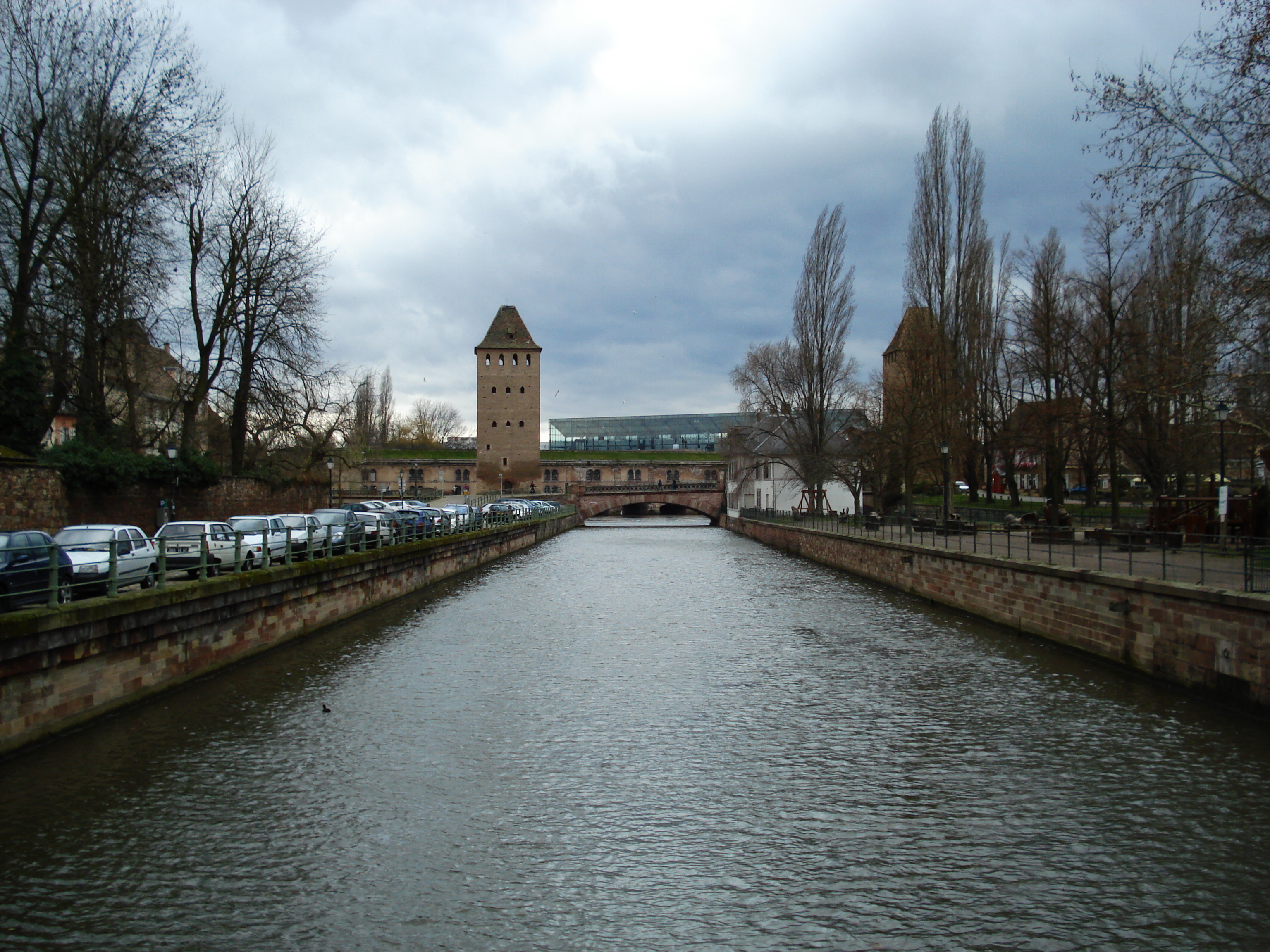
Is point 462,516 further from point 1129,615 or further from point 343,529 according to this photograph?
point 1129,615

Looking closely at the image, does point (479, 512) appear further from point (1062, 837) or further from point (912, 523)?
point (1062, 837)

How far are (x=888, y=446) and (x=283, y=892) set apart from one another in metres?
40.8

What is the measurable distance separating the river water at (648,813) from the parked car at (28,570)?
2.03 m

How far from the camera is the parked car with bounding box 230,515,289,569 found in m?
20.0

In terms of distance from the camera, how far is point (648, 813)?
9859 millimetres

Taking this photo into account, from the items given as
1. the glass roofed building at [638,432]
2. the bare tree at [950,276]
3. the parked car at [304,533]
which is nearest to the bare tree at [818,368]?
the bare tree at [950,276]

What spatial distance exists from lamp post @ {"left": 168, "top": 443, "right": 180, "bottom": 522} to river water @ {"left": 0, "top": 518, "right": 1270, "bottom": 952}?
596 inches

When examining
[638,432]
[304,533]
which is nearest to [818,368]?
[304,533]

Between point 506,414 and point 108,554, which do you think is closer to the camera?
point 108,554

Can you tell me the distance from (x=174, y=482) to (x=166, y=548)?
18686mm

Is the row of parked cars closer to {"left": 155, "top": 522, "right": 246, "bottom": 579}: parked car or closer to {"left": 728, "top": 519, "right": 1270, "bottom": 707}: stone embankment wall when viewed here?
{"left": 155, "top": 522, "right": 246, "bottom": 579}: parked car

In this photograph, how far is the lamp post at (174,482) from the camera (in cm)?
3020

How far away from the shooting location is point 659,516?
125 m

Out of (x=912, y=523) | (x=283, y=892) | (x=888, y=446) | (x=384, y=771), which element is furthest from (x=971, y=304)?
(x=283, y=892)
